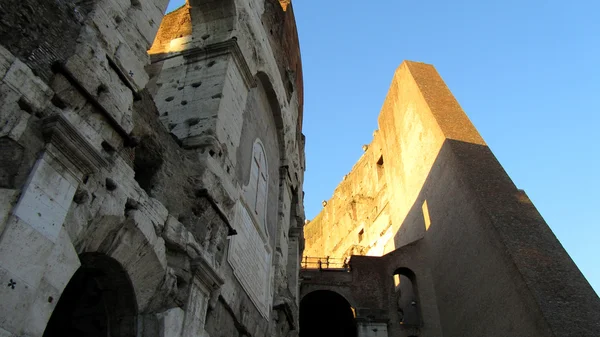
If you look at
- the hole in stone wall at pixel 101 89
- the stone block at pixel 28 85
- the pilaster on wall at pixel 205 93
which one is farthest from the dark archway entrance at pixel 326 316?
the stone block at pixel 28 85

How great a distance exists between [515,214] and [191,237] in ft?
29.1

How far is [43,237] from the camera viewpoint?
11.3 ft

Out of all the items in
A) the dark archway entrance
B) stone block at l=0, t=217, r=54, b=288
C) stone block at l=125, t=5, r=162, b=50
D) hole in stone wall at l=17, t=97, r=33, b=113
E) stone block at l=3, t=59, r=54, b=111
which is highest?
the dark archway entrance

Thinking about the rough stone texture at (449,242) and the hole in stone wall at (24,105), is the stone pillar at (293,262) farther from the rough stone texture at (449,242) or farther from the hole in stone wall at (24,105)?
the hole in stone wall at (24,105)

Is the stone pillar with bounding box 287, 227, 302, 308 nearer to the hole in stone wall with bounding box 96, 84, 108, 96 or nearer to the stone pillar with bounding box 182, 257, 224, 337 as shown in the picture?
the stone pillar with bounding box 182, 257, 224, 337

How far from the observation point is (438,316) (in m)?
15.0

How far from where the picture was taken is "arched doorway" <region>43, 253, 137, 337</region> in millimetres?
4496

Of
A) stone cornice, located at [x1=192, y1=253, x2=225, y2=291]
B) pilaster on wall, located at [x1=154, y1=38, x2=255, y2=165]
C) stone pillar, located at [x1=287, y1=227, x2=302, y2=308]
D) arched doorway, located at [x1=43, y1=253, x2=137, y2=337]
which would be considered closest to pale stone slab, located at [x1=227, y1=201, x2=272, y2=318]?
pilaster on wall, located at [x1=154, y1=38, x2=255, y2=165]

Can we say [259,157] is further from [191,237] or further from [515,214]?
[515,214]

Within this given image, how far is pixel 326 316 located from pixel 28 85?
1573 centimetres

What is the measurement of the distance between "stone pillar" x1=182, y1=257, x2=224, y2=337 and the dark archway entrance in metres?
11.1

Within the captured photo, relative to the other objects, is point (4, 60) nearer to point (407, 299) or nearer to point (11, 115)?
point (11, 115)

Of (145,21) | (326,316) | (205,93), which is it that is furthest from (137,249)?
(326,316)

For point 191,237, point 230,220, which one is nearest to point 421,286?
point 230,220
